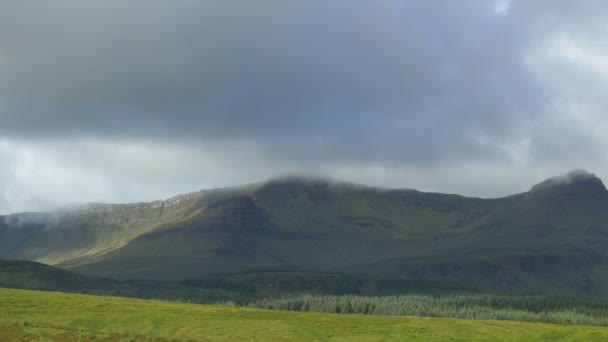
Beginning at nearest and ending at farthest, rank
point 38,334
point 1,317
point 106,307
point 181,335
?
point 38,334 → point 181,335 → point 1,317 → point 106,307

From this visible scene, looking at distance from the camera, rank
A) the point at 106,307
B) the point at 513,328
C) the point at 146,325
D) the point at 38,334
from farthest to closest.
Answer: the point at 106,307 → the point at 513,328 → the point at 146,325 → the point at 38,334

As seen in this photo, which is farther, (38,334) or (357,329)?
(357,329)

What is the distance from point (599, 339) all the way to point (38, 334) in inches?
2855

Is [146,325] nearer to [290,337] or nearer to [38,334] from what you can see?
[38,334]

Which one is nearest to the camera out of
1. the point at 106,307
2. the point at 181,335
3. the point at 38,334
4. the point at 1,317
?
the point at 38,334

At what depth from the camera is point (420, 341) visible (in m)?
79.9

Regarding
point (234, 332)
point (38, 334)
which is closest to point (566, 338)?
point (234, 332)

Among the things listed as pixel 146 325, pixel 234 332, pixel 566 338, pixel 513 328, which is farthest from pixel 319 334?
pixel 513 328

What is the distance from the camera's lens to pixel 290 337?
272 feet

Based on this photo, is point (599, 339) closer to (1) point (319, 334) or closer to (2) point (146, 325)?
(1) point (319, 334)

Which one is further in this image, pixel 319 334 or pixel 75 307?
pixel 75 307

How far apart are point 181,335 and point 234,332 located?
7.25 meters

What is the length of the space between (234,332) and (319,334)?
38.4 ft

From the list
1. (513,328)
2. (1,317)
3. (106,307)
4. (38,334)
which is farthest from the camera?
(106,307)
